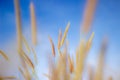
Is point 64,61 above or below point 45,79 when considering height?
below

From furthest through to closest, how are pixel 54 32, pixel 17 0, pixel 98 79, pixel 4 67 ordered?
pixel 54 32 → pixel 4 67 → pixel 17 0 → pixel 98 79

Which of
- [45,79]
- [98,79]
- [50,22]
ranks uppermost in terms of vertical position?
[50,22]

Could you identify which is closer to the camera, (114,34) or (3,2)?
(114,34)

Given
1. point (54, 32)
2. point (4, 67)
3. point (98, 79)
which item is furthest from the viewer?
point (54, 32)

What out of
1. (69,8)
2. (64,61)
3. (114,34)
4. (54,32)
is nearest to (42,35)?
(54,32)

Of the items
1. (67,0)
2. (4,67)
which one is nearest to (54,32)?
(67,0)

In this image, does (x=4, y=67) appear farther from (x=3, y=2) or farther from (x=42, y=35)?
(x=3, y=2)
